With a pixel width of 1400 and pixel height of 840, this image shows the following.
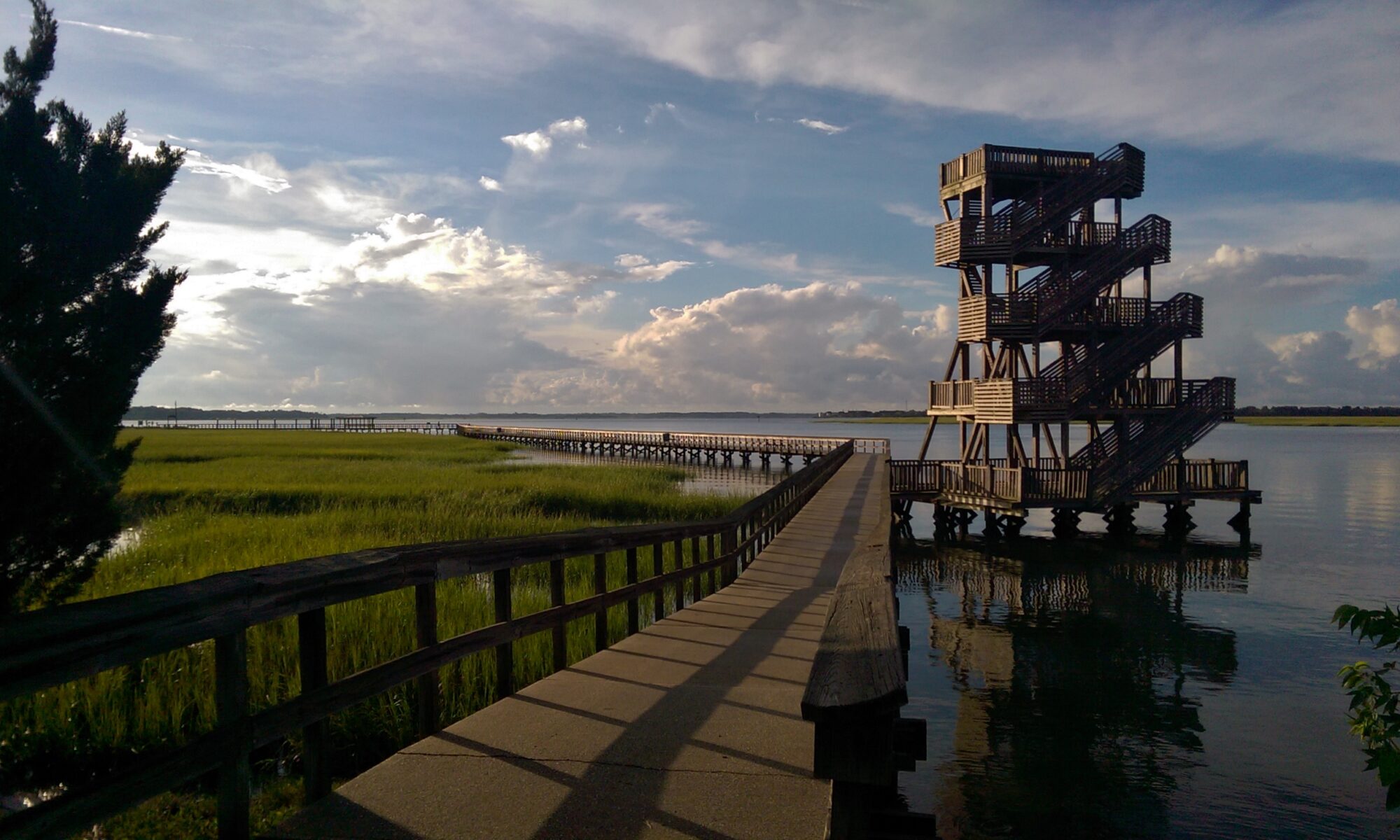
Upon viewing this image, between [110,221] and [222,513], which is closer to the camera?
[110,221]

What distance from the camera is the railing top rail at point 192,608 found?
267 cm

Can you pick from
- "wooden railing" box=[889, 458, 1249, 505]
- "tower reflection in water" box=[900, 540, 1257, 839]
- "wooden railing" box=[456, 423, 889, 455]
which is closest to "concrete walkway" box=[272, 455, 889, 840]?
"tower reflection in water" box=[900, 540, 1257, 839]

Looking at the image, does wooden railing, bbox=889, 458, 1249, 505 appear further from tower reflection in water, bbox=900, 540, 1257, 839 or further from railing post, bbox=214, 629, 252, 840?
railing post, bbox=214, 629, 252, 840

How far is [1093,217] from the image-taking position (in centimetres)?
2998

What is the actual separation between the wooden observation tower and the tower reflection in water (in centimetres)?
345

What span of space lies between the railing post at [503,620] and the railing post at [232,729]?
6.81 ft

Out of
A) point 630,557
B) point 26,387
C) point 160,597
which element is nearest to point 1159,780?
point 630,557

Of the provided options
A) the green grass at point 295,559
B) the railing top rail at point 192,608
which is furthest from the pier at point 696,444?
the railing top rail at point 192,608

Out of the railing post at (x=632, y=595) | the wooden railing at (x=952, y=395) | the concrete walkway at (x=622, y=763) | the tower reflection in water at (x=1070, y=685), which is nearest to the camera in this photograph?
the concrete walkway at (x=622, y=763)

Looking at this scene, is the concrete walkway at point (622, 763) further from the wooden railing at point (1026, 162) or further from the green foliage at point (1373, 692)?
the wooden railing at point (1026, 162)

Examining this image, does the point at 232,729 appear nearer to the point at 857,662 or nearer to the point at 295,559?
the point at 857,662

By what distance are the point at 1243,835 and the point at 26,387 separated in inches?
437

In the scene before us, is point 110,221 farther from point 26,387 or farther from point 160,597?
point 160,597

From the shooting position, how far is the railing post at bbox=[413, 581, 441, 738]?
4.75 meters
